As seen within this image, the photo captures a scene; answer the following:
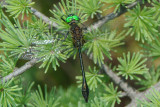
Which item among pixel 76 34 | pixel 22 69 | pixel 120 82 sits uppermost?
pixel 76 34

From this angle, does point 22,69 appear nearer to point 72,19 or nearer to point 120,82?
point 72,19

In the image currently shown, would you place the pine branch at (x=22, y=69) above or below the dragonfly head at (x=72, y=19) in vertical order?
below

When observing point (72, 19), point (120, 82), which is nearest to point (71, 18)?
point (72, 19)

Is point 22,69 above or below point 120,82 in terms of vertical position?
above

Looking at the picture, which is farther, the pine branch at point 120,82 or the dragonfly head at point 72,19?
the pine branch at point 120,82

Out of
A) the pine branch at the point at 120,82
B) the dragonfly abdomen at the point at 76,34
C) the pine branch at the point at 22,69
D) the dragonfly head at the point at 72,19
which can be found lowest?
the pine branch at the point at 120,82

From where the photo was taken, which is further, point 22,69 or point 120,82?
point 120,82

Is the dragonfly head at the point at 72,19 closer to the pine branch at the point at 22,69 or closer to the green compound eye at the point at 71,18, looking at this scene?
the green compound eye at the point at 71,18

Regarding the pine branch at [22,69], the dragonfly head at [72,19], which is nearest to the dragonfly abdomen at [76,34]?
the dragonfly head at [72,19]

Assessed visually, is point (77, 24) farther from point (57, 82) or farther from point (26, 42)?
point (57, 82)

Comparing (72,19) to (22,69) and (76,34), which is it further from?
(22,69)

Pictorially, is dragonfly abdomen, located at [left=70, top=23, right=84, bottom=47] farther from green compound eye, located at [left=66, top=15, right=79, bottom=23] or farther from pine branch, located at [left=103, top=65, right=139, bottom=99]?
pine branch, located at [left=103, top=65, right=139, bottom=99]

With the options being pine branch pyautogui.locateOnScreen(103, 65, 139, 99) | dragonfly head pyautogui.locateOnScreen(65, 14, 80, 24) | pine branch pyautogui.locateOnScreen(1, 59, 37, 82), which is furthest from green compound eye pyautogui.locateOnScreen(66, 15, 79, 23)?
pine branch pyautogui.locateOnScreen(103, 65, 139, 99)
